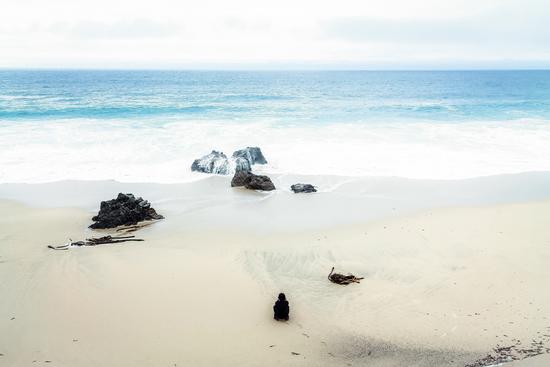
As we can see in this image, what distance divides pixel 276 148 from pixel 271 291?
13.1m

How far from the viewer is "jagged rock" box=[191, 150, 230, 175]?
15.9m

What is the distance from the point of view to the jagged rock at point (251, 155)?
16.5 m

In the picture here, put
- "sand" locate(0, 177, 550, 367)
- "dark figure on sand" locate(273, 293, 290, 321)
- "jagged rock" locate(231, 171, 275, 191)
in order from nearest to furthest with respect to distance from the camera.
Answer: "sand" locate(0, 177, 550, 367)
"dark figure on sand" locate(273, 293, 290, 321)
"jagged rock" locate(231, 171, 275, 191)

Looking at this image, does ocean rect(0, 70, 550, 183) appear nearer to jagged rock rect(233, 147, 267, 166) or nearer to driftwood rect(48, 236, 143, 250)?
jagged rock rect(233, 147, 267, 166)

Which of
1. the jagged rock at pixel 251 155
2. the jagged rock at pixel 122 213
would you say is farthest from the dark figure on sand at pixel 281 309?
the jagged rock at pixel 251 155

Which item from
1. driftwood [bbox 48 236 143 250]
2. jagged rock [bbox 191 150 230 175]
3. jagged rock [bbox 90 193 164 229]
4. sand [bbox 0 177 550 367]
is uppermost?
jagged rock [bbox 191 150 230 175]

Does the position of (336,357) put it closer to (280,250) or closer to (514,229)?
(280,250)

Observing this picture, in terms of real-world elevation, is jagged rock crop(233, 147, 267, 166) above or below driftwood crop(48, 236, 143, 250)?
above

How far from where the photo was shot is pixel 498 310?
7160mm

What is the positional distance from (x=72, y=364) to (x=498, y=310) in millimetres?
6262

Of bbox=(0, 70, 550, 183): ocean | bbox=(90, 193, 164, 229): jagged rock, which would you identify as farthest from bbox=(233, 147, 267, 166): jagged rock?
bbox=(90, 193, 164, 229): jagged rock

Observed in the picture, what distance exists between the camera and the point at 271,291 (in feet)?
25.7

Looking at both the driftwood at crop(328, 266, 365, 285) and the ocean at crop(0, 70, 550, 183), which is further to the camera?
the ocean at crop(0, 70, 550, 183)

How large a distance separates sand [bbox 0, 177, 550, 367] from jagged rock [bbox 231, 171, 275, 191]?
238 centimetres
